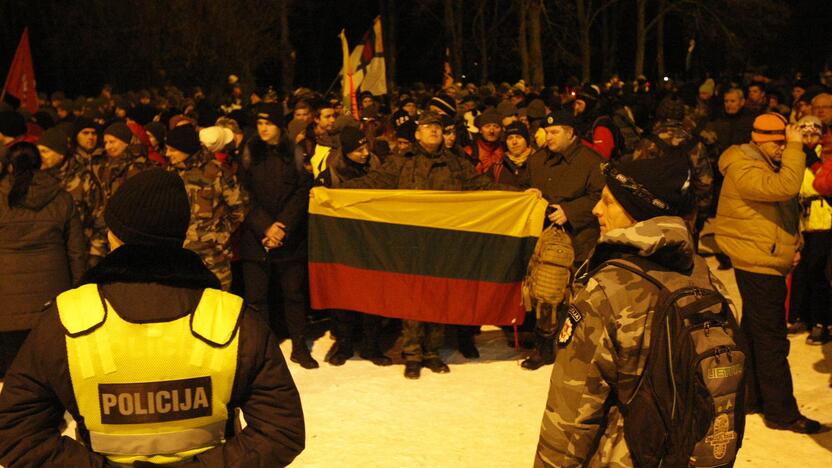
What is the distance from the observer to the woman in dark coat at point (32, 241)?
6.81 meters

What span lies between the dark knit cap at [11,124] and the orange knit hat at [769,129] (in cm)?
640

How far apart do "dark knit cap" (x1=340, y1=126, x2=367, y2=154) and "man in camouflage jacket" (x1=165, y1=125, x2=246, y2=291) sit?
102 cm

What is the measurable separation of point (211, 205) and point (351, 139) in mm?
1345

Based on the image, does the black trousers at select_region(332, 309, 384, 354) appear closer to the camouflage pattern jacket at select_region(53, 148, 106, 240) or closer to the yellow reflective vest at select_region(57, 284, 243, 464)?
the camouflage pattern jacket at select_region(53, 148, 106, 240)

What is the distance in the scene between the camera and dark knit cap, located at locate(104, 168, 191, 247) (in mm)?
2672

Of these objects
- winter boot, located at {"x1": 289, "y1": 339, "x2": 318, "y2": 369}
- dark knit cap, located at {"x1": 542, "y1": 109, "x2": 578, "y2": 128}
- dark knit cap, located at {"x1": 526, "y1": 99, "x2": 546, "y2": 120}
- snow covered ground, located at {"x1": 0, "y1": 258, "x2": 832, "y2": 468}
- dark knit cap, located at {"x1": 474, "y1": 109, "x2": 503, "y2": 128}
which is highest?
dark knit cap, located at {"x1": 542, "y1": 109, "x2": 578, "y2": 128}

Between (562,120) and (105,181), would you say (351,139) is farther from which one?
(105,181)

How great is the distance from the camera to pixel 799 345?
8.05 metres

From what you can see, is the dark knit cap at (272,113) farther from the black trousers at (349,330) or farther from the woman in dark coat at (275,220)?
the black trousers at (349,330)

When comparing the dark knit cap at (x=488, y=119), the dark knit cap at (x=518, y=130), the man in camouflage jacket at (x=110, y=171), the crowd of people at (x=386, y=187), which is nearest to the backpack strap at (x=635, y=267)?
the crowd of people at (x=386, y=187)

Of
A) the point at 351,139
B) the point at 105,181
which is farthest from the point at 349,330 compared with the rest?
the point at 105,181

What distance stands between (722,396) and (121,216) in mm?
1912

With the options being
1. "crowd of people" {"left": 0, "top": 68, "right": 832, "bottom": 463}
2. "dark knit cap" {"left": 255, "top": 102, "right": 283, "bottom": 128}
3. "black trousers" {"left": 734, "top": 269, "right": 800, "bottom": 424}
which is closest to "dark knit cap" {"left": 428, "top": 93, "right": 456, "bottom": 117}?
"crowd of people" {"left": 0, "top": 68, "right": 832, "bottom": 463}

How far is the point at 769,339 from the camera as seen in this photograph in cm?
599
